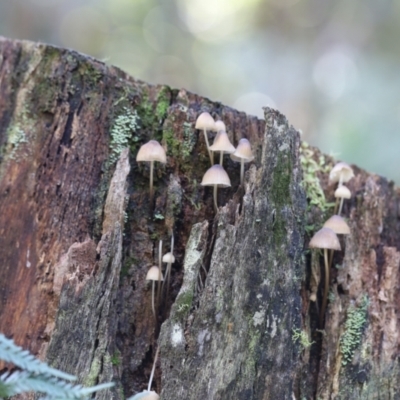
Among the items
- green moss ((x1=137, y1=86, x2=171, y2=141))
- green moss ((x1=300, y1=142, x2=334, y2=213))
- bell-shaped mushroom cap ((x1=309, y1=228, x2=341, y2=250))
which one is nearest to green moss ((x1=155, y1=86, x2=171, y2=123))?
green moss ((x1=137, y1=86, x2=171, y2=141))

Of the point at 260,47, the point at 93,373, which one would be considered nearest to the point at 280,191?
the point at 93,373

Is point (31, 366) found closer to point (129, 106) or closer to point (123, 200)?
point (123, 200)

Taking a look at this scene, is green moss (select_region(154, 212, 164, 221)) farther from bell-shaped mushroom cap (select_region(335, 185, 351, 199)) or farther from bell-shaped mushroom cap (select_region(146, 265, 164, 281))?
bell-shaped mushroom cap (select_region(335, 185, 351, 199))

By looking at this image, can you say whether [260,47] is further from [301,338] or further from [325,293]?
[301,338]

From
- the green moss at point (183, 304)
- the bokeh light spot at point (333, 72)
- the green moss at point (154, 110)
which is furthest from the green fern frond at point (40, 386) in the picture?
the bokeh light spot at point (333, 72)

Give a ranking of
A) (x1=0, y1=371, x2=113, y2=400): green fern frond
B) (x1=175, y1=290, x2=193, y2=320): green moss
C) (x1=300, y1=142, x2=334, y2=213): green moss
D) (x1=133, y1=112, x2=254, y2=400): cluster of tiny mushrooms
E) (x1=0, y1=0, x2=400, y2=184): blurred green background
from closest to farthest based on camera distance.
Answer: (x1=0, y1=371, x2=113, y2=400): green fern frond, (x1=175, y1=290, x2=193, y2=320): green moss, (x1=133, y1=112, x2=254, y2=400): cluster of tiny mushrooms, (x1=300, y1=142, x2=334, y2=213): green moss, (x1=0, y1=0, x2=400, y2=184): blurred green background

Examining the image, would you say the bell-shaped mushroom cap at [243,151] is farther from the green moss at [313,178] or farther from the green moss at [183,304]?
the green moss at [183,304]
